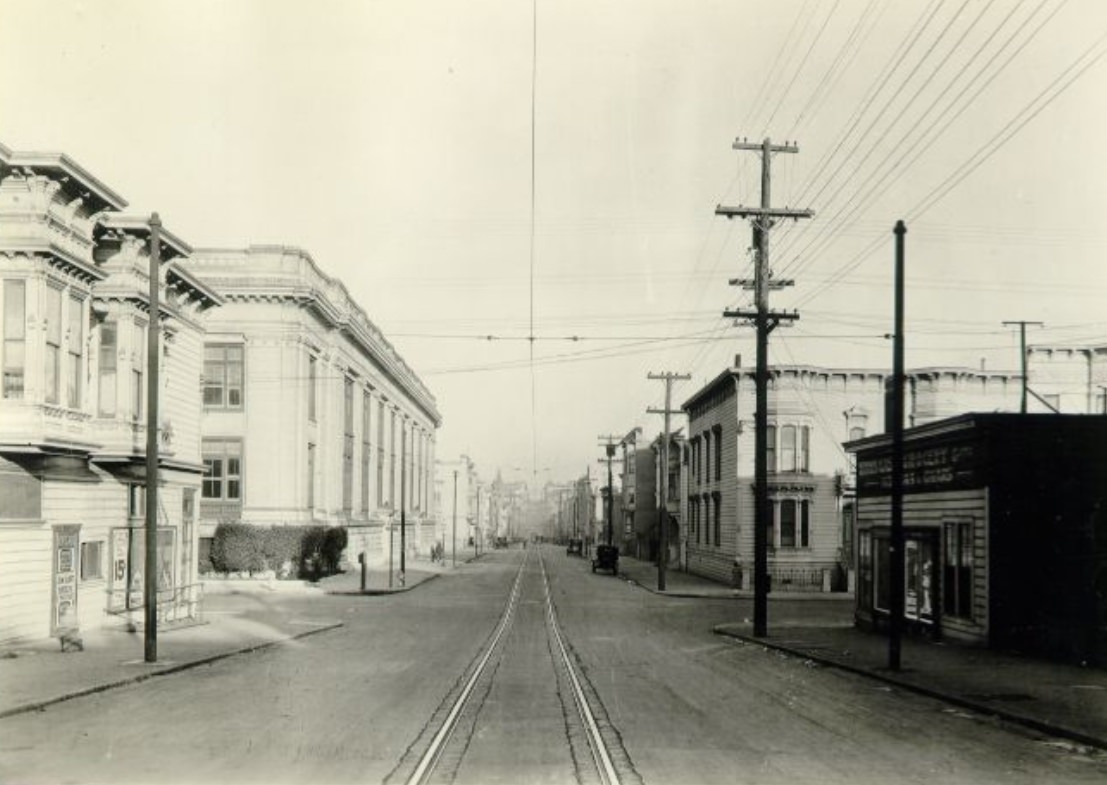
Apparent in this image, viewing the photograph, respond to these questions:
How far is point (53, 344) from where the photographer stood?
21781 millimetres

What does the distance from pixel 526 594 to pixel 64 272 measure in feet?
91.1

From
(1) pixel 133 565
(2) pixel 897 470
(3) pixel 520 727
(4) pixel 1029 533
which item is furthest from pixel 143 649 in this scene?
(4) pixel 1029 533

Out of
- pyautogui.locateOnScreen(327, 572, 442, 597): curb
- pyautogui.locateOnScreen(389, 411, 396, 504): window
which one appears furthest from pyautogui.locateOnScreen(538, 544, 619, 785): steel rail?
pyautogui.locateOnScreen(389, 411, 396, 504): window

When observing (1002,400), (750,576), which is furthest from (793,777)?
(1002,400)

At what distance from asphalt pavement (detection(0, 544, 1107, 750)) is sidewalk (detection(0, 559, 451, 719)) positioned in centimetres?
→ 2

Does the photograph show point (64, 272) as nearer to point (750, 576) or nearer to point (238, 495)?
point (238, 495)

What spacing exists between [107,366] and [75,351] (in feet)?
9.27

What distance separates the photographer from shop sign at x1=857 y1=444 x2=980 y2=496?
2447 cm

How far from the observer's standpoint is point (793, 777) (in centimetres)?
1014

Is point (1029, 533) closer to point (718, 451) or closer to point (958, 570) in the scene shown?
point (958, 570)

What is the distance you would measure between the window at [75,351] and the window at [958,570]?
Result: 18.4 meters

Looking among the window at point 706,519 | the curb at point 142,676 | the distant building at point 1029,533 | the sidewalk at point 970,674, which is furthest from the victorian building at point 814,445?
the curb at point 142,676

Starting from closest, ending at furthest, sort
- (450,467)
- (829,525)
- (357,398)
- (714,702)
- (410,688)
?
(714,702)
(410,688)
(829,525)
(357,398)
(450,467)

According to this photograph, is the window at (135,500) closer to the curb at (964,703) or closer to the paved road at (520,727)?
the paved road at (520,727)
